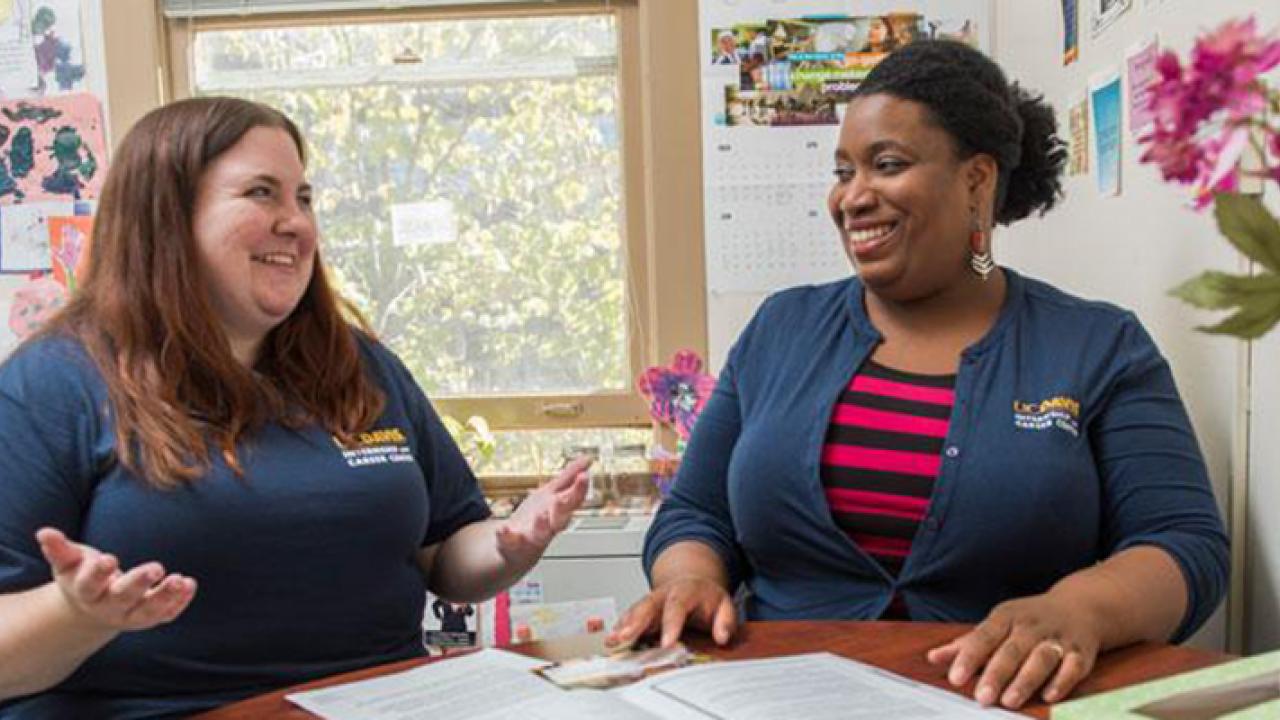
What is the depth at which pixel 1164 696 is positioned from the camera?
80 cm

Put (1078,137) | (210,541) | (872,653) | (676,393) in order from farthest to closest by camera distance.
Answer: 1. (676,393)
2. (1078,137)
3. (210,541)
4. (872,653)

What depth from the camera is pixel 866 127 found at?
56.3 inches

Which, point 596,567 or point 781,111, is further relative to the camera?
point 781,111

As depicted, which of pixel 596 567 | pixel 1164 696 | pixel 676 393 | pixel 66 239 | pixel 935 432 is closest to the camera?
pixel 1164 696

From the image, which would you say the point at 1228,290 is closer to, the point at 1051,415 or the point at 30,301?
the point at 1051,415

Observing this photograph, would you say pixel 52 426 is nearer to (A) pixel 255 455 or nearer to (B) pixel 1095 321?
(A) pixel 255 455

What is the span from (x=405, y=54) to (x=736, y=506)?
65.1 inches

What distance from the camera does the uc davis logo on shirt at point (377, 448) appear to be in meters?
1.35

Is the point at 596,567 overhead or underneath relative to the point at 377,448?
underneath

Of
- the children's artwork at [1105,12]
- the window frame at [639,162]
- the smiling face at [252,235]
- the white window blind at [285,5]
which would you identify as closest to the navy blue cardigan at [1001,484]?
the children's artwork at [1105,12]

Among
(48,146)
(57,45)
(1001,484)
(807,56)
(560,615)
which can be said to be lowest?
(560,615)

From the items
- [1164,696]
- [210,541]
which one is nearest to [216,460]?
[210,541]

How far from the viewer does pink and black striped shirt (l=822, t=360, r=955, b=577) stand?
4.36ft

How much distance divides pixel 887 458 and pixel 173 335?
0.87 metres
